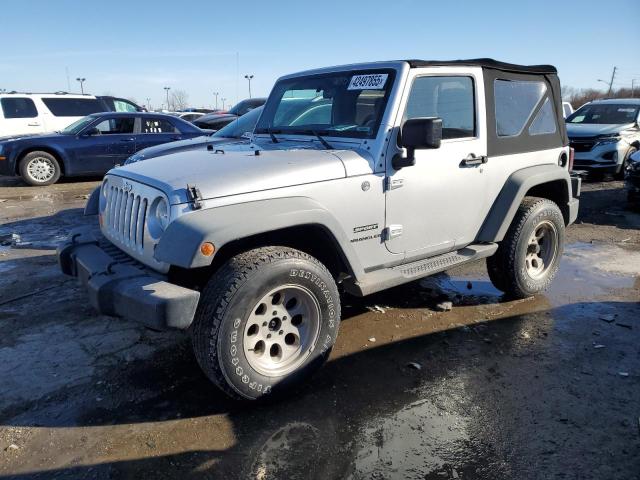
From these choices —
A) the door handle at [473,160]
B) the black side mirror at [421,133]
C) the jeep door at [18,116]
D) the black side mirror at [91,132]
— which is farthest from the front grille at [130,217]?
the jeep door at [18,116]

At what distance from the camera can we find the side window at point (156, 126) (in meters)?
11.0

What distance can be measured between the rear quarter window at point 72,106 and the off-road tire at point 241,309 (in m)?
12.9

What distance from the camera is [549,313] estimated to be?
4.46 m

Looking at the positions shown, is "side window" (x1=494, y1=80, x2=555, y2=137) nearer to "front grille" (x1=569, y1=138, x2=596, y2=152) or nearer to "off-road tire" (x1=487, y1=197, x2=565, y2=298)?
"off-road tire" (x1=487, y1=197, x2=565, y2=298)

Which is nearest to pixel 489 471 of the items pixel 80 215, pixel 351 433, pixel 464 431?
pixel 464 431

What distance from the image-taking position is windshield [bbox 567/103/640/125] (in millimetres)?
11508

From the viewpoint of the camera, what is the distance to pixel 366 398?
123 inches

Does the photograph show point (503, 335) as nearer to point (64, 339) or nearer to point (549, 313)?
point (549, 313)

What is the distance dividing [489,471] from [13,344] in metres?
3.44

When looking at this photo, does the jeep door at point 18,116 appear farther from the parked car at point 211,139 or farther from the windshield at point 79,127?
the parked car at point 211,139

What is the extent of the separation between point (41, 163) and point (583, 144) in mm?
11759

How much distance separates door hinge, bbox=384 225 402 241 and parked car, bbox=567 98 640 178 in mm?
8910

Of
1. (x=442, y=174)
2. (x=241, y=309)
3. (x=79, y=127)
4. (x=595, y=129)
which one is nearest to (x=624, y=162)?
(x=595, y=129)

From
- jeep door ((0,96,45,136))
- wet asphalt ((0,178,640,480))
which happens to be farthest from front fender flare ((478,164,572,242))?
jeep door ((0,96,45,136))
